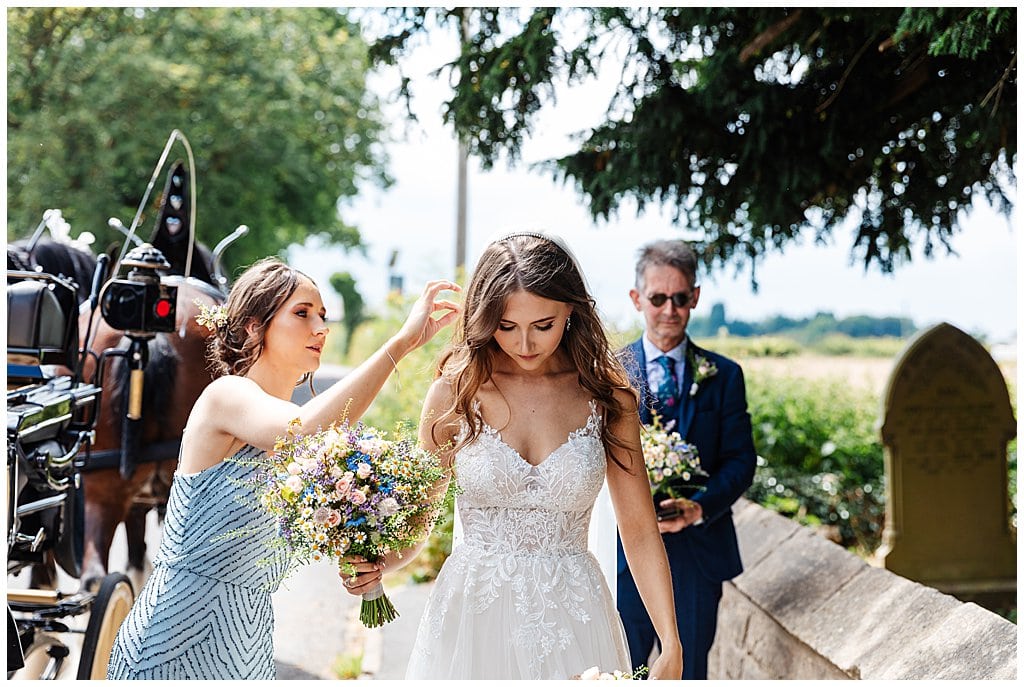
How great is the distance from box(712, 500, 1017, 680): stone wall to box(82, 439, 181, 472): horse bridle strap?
304 cm

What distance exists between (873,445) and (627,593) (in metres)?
5.62

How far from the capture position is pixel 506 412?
2.90 metres

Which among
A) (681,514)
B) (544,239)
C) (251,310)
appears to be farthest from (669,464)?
(251,310)

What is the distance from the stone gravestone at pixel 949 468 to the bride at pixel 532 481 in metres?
4.70

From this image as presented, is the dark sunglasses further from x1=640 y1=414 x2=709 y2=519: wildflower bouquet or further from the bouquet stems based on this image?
the bouquet stems

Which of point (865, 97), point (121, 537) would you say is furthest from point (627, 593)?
point (121, 537)

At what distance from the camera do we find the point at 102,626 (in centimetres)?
408

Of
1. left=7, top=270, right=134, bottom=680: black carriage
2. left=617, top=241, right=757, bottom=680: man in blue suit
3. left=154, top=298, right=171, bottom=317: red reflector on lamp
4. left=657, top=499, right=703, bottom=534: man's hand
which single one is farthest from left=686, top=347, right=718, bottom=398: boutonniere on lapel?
left=7, top=270, right=134, bottom=680: black carriage

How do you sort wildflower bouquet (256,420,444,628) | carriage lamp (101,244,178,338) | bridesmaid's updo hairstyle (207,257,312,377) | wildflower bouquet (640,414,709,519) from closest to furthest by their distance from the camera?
wildflower bouquet (256,420,444,628) < bridesmaid's updo hairstyle (207,257,312,377) < wildflower bouquet (640,414,709,519) < carriage lamp (101,244,178,338)

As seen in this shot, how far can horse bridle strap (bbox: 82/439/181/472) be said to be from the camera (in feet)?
17.9

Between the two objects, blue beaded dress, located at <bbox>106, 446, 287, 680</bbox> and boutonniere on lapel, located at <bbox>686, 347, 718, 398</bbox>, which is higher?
boutonniere on lapel, located at <bbox>686, 347, 718, 398</bbox>

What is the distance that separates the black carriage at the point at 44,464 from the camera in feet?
12.0

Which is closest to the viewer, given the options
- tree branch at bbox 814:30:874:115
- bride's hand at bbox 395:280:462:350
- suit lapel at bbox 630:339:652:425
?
bride's hand at bbox 395:280:462:350

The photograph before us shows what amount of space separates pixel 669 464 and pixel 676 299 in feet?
2.15
